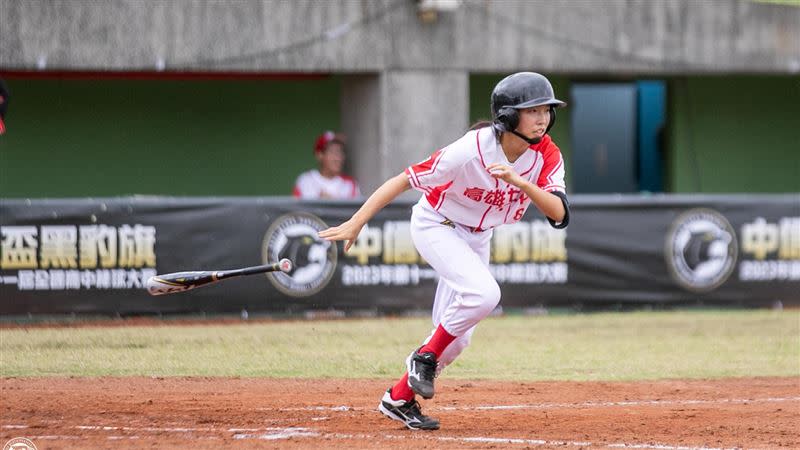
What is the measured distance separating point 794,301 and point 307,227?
Result: 5.81 metres

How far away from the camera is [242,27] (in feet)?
48.7

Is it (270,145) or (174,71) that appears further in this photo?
(270,145)

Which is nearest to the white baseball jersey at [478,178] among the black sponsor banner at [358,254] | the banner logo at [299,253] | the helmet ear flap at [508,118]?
the helmet ear flap at [508,118]

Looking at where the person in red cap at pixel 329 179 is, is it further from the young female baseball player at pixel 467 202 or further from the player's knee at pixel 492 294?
the player's knee at pixel 492 294

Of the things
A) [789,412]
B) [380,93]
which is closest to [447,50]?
[380,93]

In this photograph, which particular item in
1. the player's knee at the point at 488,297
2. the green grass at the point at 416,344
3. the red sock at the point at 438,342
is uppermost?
the player's knee at the point at 488,297

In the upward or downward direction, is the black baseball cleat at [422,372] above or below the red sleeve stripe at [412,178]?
below

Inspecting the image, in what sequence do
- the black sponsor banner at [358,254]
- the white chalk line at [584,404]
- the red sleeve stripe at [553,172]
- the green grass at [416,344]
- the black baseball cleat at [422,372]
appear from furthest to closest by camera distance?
the black sponsor banner at [358,254], the green grass at [416,344], the white chalk line at [584,404], the red sleeve stripe at [553,172], the black baseball cleat at [422,372]

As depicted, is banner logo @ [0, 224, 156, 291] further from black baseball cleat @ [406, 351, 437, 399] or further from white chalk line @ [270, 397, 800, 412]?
black baseball cleat @ [406, 351, 437, 399]

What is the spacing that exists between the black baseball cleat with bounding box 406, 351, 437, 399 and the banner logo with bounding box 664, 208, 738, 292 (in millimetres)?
7709

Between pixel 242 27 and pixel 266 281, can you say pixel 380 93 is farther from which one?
pixel 266 281

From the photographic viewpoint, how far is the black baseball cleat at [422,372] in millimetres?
6664

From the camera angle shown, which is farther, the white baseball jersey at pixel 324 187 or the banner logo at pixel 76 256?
the white baseball jersey at pixel 324 187

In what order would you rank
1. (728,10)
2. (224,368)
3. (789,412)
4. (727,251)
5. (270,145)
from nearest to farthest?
(789,412) → (224,368) → (727,251) → (728,10) → (270,145)
